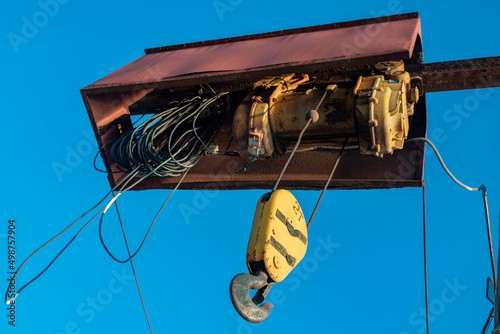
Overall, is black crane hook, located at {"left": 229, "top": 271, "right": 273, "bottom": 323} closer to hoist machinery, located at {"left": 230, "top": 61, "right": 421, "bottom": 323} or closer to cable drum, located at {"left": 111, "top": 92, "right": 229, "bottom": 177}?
hoist machinery, located at {"left": 230, "top": 61, "right": 421, "bottom": 323}

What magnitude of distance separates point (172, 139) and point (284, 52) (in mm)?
1430

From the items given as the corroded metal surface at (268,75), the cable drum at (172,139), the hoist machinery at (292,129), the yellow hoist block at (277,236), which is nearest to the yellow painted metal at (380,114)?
the hoist machinery at (292,129)

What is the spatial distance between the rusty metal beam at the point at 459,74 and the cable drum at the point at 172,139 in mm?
1871

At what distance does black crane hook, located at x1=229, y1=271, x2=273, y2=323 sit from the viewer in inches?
169

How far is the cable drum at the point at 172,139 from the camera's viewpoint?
6.15 meters

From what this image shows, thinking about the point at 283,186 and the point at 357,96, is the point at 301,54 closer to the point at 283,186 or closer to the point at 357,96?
the point at 357,96

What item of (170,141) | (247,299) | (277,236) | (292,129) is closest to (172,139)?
(170,141)

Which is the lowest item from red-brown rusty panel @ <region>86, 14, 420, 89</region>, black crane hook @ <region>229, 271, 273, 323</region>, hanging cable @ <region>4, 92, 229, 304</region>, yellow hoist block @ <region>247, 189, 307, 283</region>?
black crane hook @ <region>229, 271, 273, 323</region>

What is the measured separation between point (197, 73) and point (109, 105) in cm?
112

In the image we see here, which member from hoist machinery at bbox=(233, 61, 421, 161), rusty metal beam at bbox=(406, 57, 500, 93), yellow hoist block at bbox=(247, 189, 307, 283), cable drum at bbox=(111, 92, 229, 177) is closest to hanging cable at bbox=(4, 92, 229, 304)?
cable drum at bbox=(111, 92, 229, 177)

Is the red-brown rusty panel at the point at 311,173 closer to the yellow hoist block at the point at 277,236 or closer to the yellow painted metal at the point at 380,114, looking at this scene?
the yellow painted metal at the point at 380,114

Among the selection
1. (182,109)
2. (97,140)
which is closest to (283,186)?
(182,109)

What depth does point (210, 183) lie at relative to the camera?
22.2 feet

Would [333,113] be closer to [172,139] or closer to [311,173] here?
[311,173]
